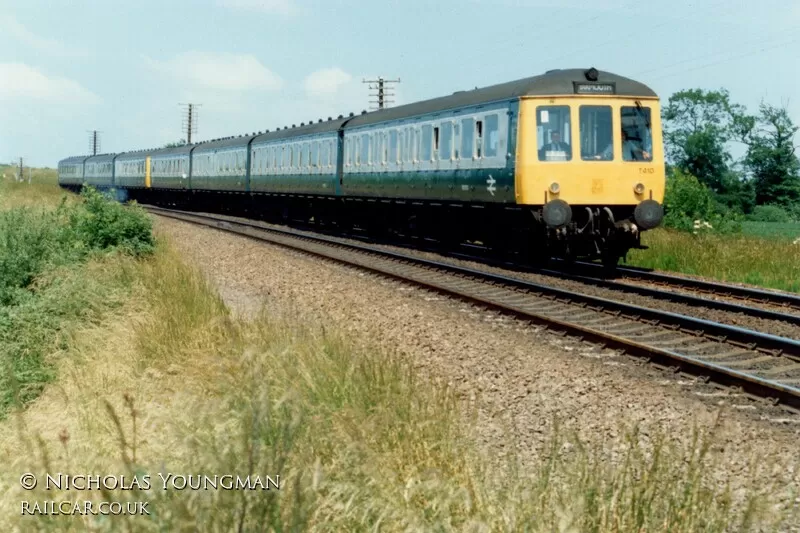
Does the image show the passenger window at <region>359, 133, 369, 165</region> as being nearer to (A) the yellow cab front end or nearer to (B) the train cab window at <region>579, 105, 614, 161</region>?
(A) the yellow cab front end

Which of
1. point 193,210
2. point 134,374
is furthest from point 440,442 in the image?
point 193,210

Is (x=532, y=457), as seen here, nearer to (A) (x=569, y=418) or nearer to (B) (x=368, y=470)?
(A) (x=569, y=418)

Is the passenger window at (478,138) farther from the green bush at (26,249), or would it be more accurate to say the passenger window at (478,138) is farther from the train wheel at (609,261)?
the green bush at (26,249)

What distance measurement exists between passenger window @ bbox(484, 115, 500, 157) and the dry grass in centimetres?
936

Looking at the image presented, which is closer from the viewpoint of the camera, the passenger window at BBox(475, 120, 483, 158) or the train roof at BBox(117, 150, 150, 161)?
the passenger window at BBox(475, 120, 483, 158)

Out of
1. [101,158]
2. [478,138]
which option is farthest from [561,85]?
[101,158]

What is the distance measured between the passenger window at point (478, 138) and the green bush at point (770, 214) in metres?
53.8

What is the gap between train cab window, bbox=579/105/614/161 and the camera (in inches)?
623

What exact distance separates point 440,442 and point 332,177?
2256 centimetres

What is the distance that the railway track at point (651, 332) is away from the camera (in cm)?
782

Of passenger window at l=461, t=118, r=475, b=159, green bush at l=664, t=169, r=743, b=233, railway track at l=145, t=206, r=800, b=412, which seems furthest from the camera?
green bush at l=664, t=169, r=743, b=233

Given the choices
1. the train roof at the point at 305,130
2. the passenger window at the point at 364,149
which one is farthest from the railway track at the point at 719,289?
the train roof at the point at 305,130

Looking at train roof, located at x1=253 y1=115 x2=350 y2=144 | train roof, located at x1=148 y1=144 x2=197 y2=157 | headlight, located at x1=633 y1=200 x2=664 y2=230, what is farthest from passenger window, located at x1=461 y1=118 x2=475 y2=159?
train roof, located at x1=148 y1=144 x2=197 y2=157

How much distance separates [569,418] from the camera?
21.6 feet
